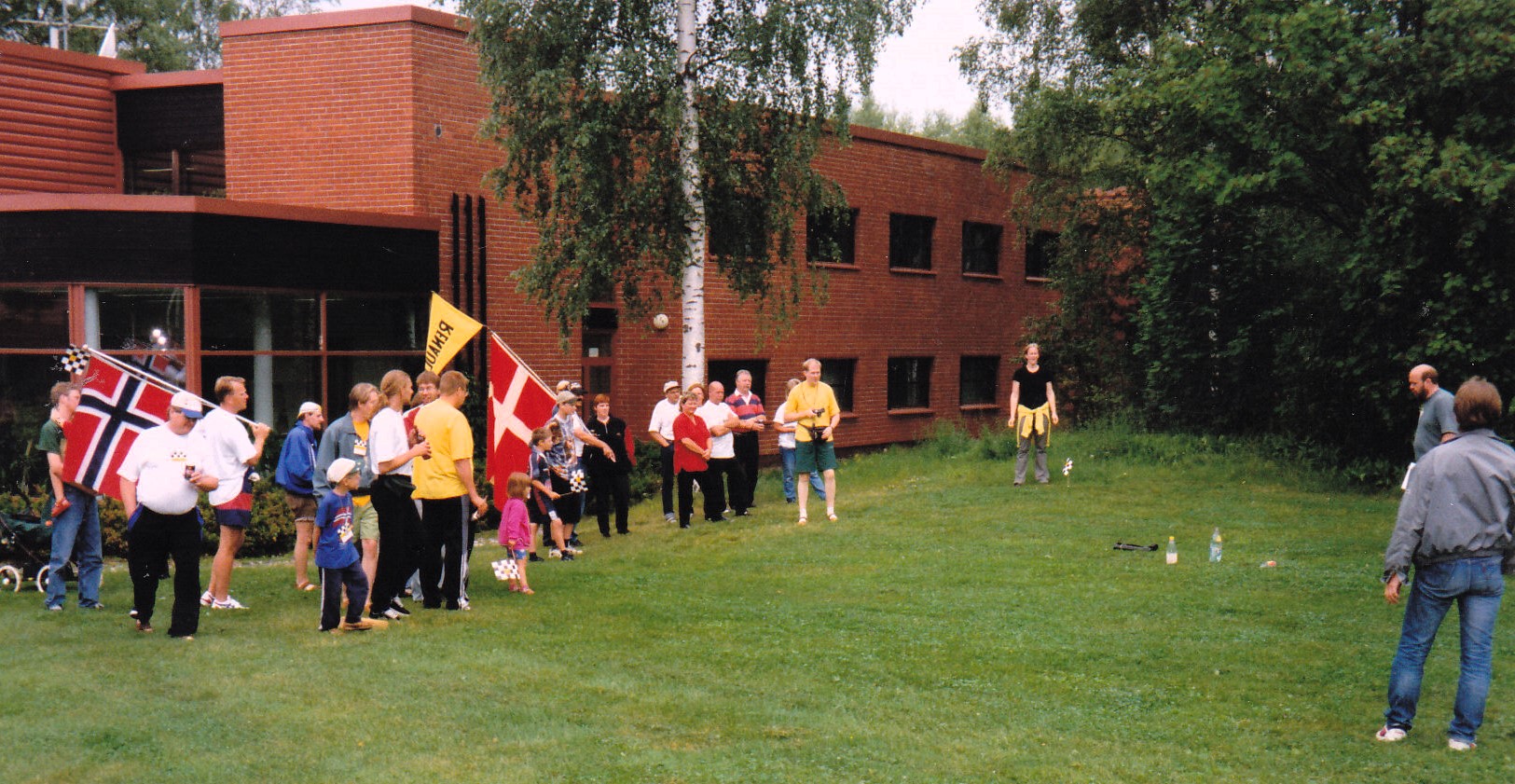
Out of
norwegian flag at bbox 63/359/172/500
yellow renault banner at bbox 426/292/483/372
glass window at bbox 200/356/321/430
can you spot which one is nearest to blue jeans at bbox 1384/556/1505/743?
Result: yellow renault banner at bbox 426/292/483/372

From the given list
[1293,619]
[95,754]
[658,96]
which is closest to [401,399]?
[95,754]

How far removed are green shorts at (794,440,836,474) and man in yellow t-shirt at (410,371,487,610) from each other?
5366 mm

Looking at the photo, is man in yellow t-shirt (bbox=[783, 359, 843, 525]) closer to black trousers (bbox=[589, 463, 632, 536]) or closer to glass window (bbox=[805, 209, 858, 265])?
black trousers (bbox=[589, 463, 632, 536])

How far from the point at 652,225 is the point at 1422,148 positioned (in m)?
10.3

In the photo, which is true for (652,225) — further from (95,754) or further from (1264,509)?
(95,754)

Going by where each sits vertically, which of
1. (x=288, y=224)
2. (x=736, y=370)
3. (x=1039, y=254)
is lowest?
(x=736, y=370)

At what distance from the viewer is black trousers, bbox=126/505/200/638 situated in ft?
30.9

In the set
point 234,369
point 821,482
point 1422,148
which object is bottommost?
point 821,482

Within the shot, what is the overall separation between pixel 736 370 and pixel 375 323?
886cm

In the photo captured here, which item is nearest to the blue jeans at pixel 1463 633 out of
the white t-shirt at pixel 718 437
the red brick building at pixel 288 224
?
the white t-shirt at pixel 718 437

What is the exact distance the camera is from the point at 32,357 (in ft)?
56.1

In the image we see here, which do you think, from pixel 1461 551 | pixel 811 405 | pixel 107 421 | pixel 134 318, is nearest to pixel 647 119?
pixel 811 405

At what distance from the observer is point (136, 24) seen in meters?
39.8

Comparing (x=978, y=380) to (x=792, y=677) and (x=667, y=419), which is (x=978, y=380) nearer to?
(x=667, y=419)
